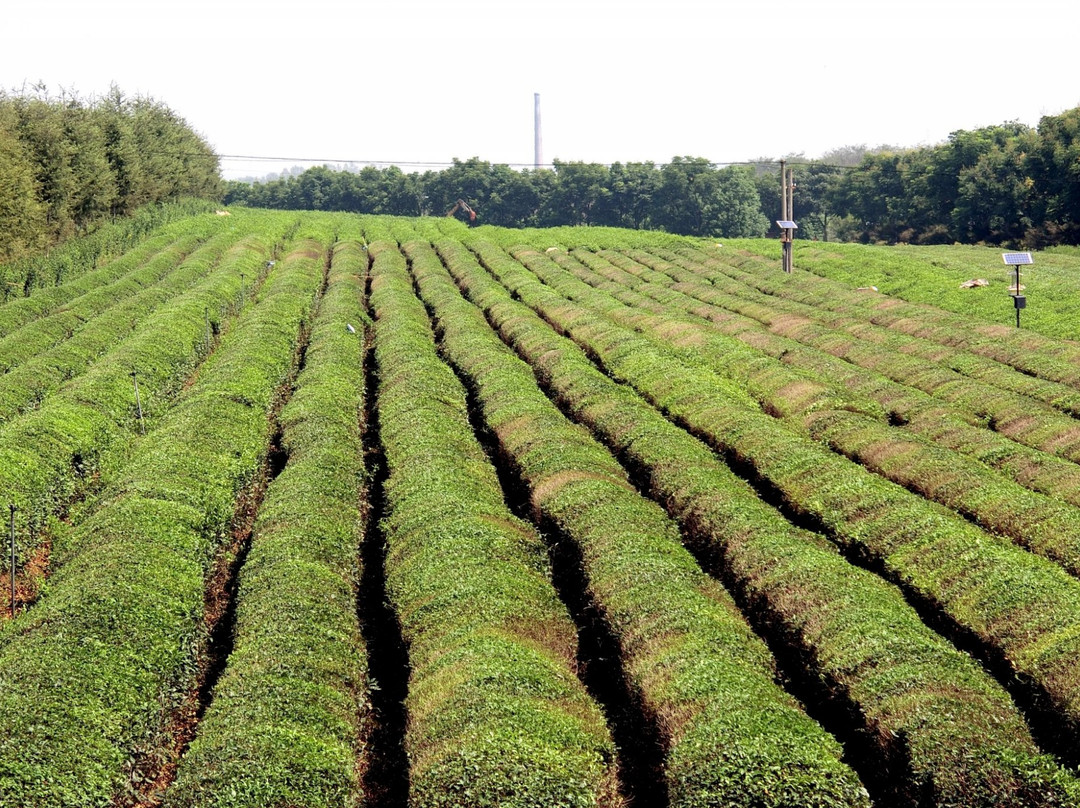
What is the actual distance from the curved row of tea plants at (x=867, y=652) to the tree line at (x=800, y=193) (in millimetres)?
81694

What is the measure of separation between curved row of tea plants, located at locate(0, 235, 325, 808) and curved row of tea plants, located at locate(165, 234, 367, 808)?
1162mm

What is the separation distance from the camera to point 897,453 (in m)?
28.1

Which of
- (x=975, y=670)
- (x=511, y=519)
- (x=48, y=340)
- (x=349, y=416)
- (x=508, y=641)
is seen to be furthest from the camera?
(x=48, y=340)

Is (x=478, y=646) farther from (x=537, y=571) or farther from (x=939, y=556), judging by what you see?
(x=939, y=556)

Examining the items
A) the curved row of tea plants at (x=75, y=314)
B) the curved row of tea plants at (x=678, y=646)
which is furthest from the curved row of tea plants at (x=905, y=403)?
the curved row of tea plants at (x=75, y=314)

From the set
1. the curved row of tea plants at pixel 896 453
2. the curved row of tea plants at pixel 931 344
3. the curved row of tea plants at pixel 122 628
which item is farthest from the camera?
the curved row of tea plants at pixel 931 344

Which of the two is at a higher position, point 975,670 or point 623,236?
point 623,236

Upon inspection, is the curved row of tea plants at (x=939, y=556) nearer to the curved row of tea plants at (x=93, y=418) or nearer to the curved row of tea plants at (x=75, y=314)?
the curved row of tea plants at (x=93, y=418)

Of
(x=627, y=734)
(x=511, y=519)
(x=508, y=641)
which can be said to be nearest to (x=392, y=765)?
(x=508, y=641)

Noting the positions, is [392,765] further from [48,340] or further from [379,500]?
[48,340]

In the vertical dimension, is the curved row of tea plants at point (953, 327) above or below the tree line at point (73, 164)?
below

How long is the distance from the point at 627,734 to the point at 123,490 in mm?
15606

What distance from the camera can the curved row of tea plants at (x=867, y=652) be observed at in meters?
14.1

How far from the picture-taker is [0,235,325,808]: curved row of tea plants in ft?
49.9
